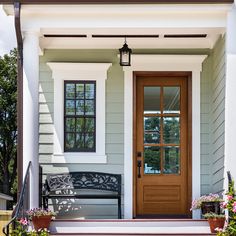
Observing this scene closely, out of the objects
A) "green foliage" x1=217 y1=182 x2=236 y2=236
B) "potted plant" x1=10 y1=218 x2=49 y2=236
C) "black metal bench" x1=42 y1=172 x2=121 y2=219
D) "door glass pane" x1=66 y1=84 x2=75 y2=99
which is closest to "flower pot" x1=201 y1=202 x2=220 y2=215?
"green foliage" x1=217 y1=182 x2=236 y2=236

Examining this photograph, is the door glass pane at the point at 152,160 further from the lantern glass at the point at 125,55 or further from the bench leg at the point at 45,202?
the bench leg at the point at 45,202

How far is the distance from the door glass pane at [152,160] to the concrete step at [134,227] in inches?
74.2

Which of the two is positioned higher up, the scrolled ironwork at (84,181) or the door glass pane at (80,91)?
the door glass pane at (80,91)

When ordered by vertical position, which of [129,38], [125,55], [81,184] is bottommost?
[81,184]

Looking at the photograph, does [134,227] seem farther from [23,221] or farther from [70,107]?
→ [70,107]

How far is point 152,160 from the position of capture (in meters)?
9.59

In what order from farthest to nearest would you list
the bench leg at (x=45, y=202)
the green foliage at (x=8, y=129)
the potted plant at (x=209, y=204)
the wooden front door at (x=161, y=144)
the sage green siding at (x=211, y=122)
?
the green foliage at (x=8, y=129) → the wooden front door at (x=161, y=144) → the bench leg at (x=45, y=202) → the sage green siding at (x=211, y=122) → the potted plant at (x=209, y=204)

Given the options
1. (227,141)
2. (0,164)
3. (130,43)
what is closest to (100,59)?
(130,43)

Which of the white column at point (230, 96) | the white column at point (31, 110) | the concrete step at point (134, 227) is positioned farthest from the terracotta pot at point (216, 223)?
the white column at point (31, 110)

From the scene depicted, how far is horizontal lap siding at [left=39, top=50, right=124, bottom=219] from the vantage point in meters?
Result: 9.39

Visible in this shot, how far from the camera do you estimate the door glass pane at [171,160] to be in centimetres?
957

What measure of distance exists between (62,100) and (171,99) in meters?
1.69

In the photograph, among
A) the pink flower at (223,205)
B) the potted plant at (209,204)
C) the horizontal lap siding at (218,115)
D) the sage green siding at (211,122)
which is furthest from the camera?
the sage green siding at (211,122)

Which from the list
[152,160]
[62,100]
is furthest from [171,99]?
[62,100]
